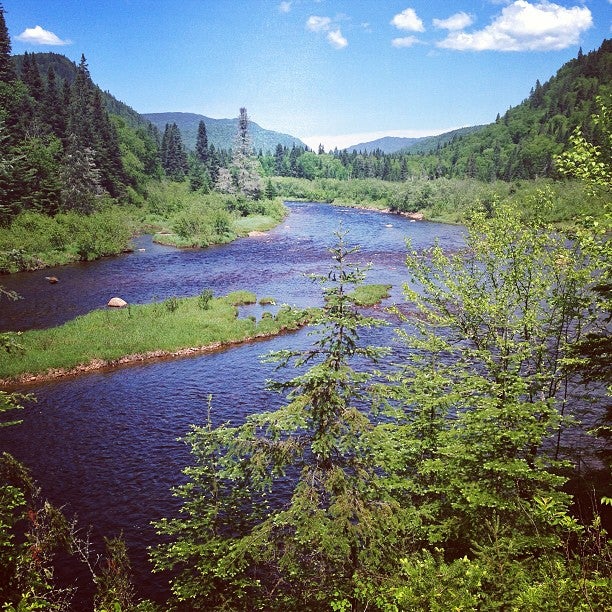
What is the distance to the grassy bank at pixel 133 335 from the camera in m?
30.6

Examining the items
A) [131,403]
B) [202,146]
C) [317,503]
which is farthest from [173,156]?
[317,503]

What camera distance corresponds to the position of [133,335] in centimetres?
3544

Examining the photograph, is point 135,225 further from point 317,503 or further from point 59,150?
point 317,503

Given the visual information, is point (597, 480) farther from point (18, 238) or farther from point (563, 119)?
point (563, 119)

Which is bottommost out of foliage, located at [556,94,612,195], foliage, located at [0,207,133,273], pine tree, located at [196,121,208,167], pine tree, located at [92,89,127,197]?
foliage, located at [0,207,133,273]

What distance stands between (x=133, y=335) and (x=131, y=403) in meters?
9.36

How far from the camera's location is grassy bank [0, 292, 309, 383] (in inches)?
1206

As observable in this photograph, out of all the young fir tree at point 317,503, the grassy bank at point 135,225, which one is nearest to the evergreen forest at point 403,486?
the young fir tree at point 317,503

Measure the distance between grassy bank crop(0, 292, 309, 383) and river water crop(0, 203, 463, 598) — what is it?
1.40 meters

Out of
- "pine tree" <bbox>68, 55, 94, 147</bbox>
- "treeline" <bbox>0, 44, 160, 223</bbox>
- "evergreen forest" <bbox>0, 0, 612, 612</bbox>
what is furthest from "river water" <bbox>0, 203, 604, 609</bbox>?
"pine tree" <bbox>68, 55, 94, 147</bbox>

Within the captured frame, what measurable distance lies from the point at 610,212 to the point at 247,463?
11.6 metres

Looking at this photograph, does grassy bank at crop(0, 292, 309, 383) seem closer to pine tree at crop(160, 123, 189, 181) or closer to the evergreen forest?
the evergreen forest

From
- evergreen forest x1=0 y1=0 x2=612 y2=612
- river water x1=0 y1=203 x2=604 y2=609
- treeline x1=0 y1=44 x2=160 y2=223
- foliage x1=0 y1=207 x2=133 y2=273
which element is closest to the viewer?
evergreen forest x1=0 y1=0 x2=612 y2=612

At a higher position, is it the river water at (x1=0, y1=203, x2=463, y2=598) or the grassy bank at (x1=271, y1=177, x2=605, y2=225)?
the grassy bank at (x1=271, y1=177, x2=605, y2=225)
